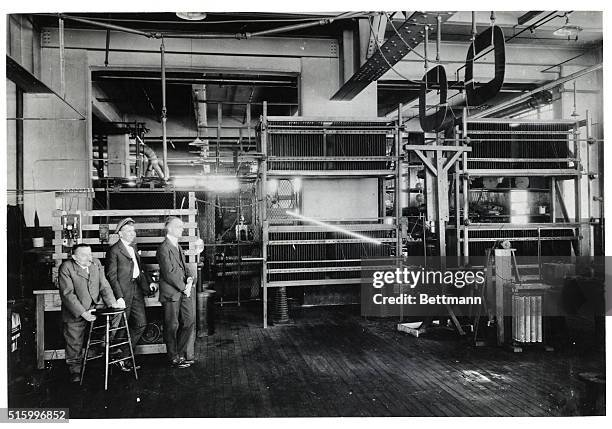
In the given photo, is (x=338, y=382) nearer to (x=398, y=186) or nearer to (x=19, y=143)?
(x=398, y=186)

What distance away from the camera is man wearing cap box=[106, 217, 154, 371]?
217 inches

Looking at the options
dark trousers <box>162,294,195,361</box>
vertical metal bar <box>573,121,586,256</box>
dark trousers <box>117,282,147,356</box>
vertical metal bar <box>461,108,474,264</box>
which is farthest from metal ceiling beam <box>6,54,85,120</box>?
vertical metal bar <box>573,121,586,256</box>

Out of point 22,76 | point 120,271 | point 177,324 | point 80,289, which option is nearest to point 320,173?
point 177,324

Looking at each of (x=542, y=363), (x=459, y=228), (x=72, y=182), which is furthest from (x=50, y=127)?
(x=542, y=363)

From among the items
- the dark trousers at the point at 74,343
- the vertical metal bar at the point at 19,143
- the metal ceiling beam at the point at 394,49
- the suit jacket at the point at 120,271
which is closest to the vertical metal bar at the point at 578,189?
the metal ceiling beam at the point at 394,49

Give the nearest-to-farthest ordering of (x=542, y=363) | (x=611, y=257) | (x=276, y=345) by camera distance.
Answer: (x=542, y=363)
(x=611, y=257)
(x=276, y=345)

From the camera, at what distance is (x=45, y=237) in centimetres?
823

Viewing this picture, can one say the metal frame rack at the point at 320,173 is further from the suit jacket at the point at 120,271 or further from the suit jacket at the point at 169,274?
the suit jacket at the point at 120,271

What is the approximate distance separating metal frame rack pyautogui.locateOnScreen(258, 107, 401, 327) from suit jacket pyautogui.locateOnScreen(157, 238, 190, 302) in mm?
1984

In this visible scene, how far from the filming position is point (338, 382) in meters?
4.93
